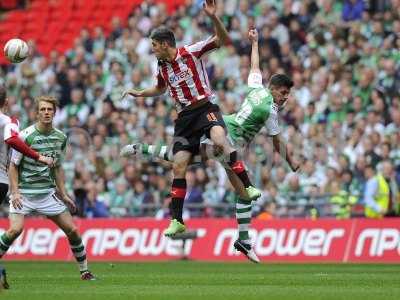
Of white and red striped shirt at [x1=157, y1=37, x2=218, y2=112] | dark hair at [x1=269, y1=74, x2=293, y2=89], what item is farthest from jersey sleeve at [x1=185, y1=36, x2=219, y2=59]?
dark hair at [x1=269, y1=74, x2=293, y2=89]

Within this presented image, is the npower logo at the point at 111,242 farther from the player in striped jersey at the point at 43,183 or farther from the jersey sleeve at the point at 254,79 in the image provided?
the player in striped jersey at the point at 43,183

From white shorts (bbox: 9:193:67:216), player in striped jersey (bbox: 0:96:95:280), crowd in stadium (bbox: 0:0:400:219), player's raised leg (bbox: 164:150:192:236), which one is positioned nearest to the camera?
player's raised leg (bbox: 164:150:192:236)

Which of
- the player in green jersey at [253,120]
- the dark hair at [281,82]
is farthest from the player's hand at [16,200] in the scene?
the dark hair at [281,82]

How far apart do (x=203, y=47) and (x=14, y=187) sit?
3.14 meters

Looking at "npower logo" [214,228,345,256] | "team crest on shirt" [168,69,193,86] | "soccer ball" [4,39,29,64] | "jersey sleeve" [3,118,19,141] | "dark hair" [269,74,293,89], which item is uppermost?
"soccer ball" [4,39,29,64]

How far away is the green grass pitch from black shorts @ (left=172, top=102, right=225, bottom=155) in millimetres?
1870

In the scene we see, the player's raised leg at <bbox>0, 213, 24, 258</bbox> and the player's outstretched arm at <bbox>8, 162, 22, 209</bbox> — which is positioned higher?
the player's outstretched arm at <bbox>8, 162, 22, 209</bbox>

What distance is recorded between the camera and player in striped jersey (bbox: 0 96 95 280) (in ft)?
52.9

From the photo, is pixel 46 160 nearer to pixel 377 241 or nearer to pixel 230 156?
pixel 230 156

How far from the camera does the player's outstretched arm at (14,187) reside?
15.4 metres

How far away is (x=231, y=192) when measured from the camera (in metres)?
25.2

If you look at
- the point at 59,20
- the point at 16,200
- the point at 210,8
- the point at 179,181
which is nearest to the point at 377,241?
the point at 179,181

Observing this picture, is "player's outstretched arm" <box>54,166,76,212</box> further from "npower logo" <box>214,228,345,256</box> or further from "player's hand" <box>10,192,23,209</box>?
"npower logo" <box>214,228,345,256</box>

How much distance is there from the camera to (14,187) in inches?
615
